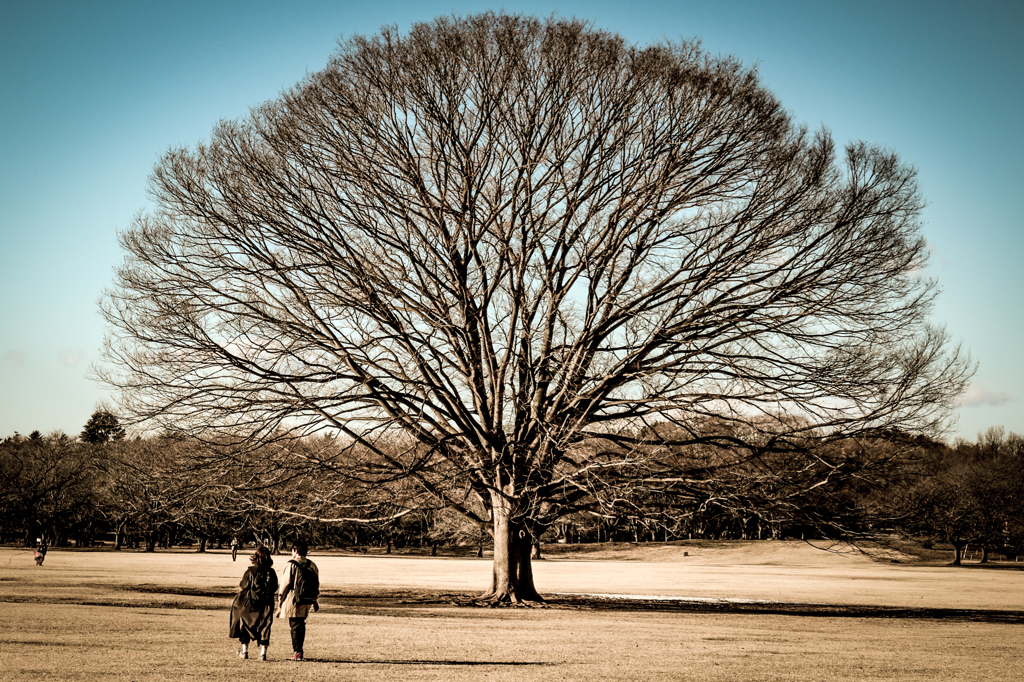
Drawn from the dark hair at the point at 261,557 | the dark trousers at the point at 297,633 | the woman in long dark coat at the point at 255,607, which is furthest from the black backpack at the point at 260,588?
the dark trousers at the point at 297,633

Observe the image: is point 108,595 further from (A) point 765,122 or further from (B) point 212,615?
(A) point 765,122

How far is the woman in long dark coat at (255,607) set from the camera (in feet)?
33.5

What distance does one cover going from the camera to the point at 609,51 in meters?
16.6

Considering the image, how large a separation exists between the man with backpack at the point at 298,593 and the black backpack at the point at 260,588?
0.70ft

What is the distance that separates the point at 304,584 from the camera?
1037 cm

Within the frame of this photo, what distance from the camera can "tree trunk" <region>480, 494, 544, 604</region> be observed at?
18.1m

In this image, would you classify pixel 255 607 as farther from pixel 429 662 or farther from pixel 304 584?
pixel 429 662

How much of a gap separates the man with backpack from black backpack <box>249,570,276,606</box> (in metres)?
0.21

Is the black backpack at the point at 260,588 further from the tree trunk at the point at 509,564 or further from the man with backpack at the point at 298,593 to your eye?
the tree trunk at the point at 509,564

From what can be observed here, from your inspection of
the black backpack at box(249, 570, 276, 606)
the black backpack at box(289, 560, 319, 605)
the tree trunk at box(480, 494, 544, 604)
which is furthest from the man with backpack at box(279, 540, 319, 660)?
the tree trunk at box(480, 494, 544, 604)

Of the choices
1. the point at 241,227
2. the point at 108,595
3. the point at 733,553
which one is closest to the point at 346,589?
the point at 108,595

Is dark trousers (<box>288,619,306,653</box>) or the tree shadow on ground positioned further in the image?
dark trousers (<box>288,619,306,653</box>)

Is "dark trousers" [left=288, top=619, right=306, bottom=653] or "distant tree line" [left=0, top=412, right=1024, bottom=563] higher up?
"distant tree line" [left=0, top=412, right=1024, bottom=563]

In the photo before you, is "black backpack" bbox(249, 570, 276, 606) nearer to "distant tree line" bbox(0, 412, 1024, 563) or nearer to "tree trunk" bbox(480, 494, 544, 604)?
"distant tree line" bbox(0, 412, 1024, 563)
